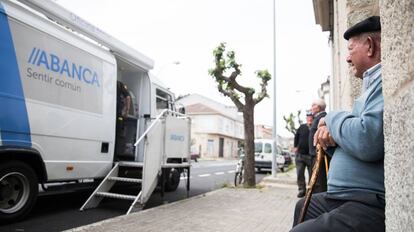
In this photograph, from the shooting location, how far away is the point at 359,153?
5.11 feet

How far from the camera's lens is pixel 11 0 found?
5.28m

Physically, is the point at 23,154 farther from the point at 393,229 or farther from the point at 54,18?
the point at 393,229

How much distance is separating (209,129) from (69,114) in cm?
5340

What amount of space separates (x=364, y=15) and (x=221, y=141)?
59.6 m

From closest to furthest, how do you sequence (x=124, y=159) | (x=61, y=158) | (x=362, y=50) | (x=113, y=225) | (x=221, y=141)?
1. (x=362, y=50)
2. (x=113, y=225)
3. (x=61, y=158)
4. (x=124, y=159)
5. (x=221, y=141)

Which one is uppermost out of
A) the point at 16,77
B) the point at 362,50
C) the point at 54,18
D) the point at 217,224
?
the point at 54,18

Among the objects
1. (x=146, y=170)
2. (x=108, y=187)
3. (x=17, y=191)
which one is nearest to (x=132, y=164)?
(x=108, y=187)

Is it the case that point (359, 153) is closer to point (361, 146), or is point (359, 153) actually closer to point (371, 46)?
point (361, 146)

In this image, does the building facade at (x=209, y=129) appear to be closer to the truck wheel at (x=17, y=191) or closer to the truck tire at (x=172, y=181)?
the truck tire at (x=172, y=181)

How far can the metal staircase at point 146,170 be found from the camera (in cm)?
671

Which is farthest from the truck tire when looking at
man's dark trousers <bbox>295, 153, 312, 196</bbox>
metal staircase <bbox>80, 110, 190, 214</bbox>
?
man's dark trousers <bbox>295, 153, 312, 196</bbox>

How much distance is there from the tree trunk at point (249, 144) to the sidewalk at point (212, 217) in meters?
2.79

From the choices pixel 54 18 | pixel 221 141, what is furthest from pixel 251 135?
pixel 221 141

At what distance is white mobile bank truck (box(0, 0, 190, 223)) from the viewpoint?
205 inches
